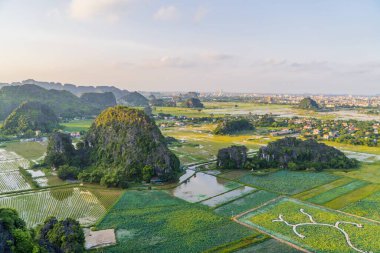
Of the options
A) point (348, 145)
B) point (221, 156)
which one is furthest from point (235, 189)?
point (348, 145)

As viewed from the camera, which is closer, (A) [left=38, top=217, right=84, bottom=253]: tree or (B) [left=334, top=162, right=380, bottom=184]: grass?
(A) [left=38, top=217, right=84, bottom=253]: tree

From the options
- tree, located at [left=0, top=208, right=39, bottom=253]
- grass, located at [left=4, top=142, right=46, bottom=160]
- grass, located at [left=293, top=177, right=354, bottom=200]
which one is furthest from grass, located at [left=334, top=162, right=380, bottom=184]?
grass, located at [left=4, top=142, right=46, bottom=160]

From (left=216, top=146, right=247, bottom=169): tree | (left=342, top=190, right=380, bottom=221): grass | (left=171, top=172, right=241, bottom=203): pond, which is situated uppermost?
(left=216, top=146, right=247, bottom=169): tree

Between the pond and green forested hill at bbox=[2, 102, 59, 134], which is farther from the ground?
green forested hill at bbox=[2, 102, 59, 134]

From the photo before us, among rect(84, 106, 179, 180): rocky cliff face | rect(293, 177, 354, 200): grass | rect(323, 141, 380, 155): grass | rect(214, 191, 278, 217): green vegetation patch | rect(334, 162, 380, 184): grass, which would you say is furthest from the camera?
rect(323, 141, 380, 155): grass

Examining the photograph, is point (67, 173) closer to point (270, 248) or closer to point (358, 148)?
point (270, 248)

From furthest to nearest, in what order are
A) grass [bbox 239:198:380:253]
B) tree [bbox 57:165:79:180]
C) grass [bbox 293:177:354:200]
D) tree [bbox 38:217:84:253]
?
tree [bbox 57:165:79:180]
grass [bbox 293:177:354:200]
grass [bbox 239:198:380:253]
tree [bbox 38:217:84:253]

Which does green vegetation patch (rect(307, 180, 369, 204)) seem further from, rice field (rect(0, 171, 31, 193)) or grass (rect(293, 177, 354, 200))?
rice field (rect(0, 171, 31, 193))
